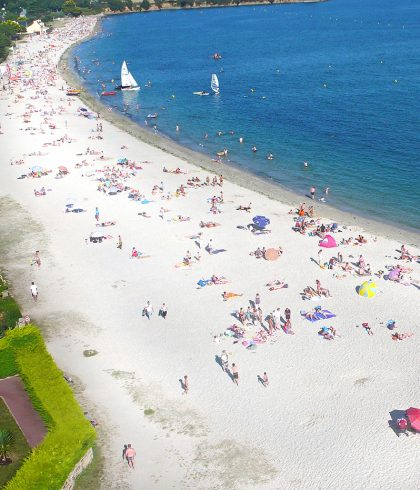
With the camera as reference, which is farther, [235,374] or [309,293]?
[309,293]

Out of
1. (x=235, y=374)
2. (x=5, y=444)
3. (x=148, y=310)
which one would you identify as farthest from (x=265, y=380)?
(x=5, y=444)

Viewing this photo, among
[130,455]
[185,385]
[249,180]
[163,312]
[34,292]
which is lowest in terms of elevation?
[249,180]

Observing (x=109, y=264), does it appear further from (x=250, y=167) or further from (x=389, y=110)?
(x=389, y=110)

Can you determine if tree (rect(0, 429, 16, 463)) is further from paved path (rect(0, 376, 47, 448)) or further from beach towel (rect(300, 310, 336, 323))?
beach towel (rect(300, 310, 336, 323))

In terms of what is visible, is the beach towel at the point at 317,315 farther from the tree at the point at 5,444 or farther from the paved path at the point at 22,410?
the tree at the point at 5,444

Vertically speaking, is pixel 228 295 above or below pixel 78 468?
below

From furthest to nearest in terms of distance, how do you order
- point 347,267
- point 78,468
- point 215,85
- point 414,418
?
point 215,85 < point 347,267 < point 414,418 < point 78,468

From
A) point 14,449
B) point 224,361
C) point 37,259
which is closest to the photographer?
point 14,449

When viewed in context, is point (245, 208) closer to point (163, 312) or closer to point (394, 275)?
point (394, 275)
